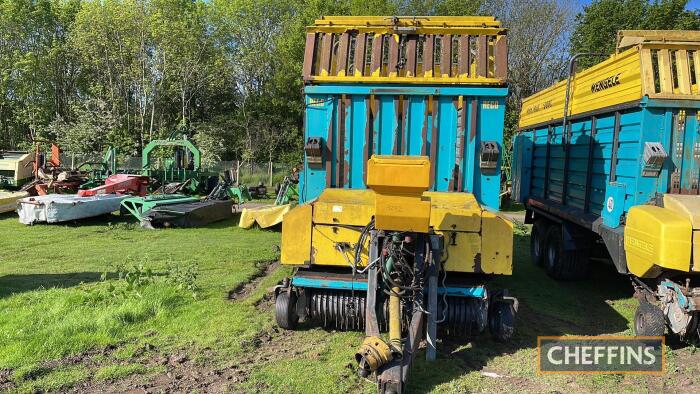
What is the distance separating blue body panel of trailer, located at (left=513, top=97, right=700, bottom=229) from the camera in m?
5.66

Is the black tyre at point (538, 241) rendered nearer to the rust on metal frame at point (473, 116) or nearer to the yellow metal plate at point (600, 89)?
the yellow metal plate at point (600, 89)

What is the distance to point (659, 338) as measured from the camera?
498 cm

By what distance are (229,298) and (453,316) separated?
2944 mm

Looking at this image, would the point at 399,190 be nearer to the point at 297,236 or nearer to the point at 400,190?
the point at 400,190

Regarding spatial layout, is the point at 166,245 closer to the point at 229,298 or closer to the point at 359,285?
the point at 229,298

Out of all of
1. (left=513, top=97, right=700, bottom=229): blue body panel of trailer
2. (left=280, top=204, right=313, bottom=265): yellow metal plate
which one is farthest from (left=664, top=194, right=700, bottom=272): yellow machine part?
(left=280, top=204, right=313, bottom=265): yellow metal plate

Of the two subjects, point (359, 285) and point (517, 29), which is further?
point (517, 29)

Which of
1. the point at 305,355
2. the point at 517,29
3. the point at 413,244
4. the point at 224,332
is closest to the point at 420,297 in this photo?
the point at 413,244

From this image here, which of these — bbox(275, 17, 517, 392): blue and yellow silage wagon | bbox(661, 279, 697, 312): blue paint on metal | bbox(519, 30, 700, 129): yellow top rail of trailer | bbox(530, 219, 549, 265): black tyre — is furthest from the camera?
bbox(530, 219, 549, 265): black tyre

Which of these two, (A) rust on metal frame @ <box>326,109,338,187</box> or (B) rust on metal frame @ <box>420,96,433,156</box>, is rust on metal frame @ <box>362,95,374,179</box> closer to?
(A) rust on metal frame @ <box>326,109,338,187</box>

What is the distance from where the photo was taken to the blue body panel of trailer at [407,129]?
5.74 meters

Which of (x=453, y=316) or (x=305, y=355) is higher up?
(x=453, y=316)

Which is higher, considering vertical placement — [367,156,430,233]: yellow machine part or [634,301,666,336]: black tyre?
[367,156,430,233]: yellow machine part

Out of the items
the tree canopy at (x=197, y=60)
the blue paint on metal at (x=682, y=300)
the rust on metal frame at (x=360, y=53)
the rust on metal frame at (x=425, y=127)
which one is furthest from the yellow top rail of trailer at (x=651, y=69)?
the tree canopy at (x=197, y=60)
